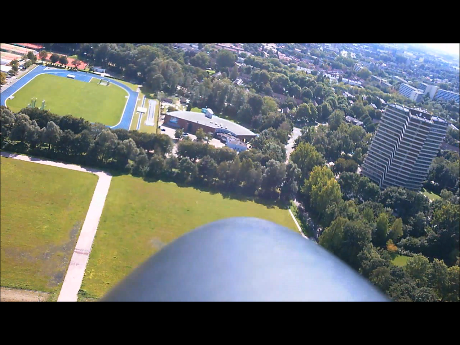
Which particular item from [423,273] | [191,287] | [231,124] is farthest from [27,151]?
[423,273]

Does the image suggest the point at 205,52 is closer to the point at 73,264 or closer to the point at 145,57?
the point at 145,57

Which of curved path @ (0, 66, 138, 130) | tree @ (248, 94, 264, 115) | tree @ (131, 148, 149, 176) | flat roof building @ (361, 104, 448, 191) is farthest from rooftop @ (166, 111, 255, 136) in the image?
flat roof building @ (361, 104, 448, 191)

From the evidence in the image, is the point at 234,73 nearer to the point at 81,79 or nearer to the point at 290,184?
the point at 81,79

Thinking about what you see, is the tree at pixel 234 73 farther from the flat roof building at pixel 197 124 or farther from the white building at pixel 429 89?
the white building at pixel 429 89

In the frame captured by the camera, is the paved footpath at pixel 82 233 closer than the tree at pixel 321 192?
Yes

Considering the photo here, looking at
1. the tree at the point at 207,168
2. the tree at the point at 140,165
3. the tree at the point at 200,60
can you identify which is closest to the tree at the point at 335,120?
the tree at the point at 200,60
